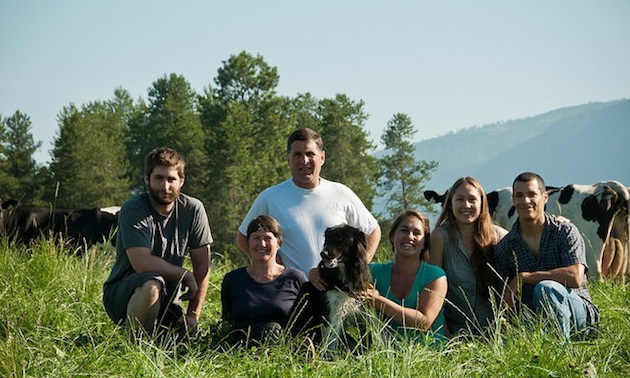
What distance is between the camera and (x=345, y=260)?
18.2ft

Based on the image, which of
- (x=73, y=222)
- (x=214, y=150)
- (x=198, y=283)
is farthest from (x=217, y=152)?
(x=198, y=283)

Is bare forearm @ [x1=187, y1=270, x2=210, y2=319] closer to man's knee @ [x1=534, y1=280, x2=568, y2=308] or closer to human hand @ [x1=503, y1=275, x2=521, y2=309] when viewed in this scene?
human hand @ [x1=503, y1=275, x2=521, y2=309]

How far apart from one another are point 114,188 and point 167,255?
44780 mm

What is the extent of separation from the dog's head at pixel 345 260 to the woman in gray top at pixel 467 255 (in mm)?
985

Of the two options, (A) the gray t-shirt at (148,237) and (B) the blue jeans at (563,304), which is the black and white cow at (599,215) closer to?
(B) the blue jeans at (563,304)

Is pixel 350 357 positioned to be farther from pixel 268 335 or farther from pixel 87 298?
pixel 87 298

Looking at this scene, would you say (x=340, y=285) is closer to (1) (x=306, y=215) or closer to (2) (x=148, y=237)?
(1) (x=306, y=215)

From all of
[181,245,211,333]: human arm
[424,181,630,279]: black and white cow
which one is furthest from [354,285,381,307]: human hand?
[424,181,630,279]: black and white cow

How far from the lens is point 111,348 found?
18.2 ft

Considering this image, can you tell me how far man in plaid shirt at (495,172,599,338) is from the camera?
5871 mm

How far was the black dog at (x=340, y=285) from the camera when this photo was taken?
18.2 ft

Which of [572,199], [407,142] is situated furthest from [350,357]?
[407,142]

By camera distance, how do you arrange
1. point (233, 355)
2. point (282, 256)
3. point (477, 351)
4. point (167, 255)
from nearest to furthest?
point (477, 351)
point (233, 355)
point (167, 255)
point (282, 256)

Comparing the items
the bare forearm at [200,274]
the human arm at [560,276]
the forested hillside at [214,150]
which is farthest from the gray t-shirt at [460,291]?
the forested hillside at [214,150]
